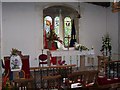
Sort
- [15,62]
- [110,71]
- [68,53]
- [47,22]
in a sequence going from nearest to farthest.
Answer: [15,62], [110,71], [68,53], [47,22]

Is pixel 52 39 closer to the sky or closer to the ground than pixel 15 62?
closer to the sky

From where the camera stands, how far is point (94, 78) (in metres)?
4.00

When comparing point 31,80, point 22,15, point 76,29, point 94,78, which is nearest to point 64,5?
point 76,29

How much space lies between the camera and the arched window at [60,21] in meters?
10.1

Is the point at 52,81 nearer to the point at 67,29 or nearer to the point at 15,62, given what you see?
the point at 15,62

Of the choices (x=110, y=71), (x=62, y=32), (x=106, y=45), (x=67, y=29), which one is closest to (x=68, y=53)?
(x=62, y=32)

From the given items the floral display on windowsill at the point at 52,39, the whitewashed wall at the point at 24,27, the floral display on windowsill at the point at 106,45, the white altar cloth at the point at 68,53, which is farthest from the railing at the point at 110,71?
the whitewashed wall at the point at 24,27

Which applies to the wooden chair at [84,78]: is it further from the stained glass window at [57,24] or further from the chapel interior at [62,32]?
the stained glass window at [57,24]

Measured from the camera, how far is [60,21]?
34.2 ft

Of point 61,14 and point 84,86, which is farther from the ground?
point 61,14

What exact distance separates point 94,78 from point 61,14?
6.63 m

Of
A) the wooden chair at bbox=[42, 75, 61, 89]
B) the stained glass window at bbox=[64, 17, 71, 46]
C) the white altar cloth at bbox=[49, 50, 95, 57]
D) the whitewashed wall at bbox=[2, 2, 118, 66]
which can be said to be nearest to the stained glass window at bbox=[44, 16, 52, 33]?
the whitewashed wall at bbox=[2, 2, 118, 66]

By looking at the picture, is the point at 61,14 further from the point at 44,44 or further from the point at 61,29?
the point at 44,44

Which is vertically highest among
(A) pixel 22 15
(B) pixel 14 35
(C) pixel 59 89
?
(A) pixel 22 15
